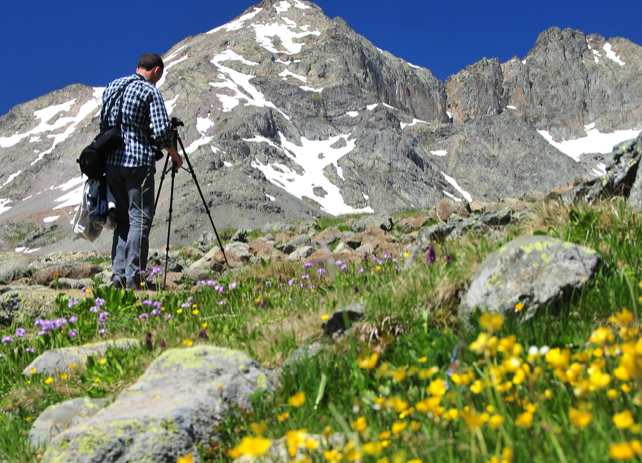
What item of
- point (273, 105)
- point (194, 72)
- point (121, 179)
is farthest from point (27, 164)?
point (121, 179)

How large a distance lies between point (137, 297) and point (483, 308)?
4.40 metres

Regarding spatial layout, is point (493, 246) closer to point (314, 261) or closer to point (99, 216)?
point (314, 261)

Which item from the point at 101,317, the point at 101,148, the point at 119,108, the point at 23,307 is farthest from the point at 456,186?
the point at 101,317

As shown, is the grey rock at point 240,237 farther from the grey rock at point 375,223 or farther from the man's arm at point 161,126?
the man's arm at point 161,126

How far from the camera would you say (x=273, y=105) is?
15250cm

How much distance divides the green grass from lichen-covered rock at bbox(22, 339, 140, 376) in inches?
4.7

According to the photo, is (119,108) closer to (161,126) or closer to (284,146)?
(161,126)

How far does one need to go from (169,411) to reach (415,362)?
1375mm

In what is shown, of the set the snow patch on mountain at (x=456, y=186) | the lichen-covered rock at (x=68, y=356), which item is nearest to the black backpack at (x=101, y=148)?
the lichen-covered rock at (x=68, y=356)

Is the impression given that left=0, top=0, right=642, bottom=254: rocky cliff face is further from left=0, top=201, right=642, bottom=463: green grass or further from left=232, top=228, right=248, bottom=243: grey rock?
left=0, top=201, right=642, bottom=463: green grass

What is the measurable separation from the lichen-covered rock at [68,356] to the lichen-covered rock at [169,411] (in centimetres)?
128

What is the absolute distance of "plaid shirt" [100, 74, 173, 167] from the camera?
6.68 metres

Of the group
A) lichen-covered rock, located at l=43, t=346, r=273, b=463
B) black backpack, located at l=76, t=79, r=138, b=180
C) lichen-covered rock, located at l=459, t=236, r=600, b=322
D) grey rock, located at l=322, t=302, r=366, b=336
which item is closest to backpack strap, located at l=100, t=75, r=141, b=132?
black backpack, located at l=76, t=79, r=138, b=180

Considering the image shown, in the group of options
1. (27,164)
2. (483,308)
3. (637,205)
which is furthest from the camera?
(27,164)
